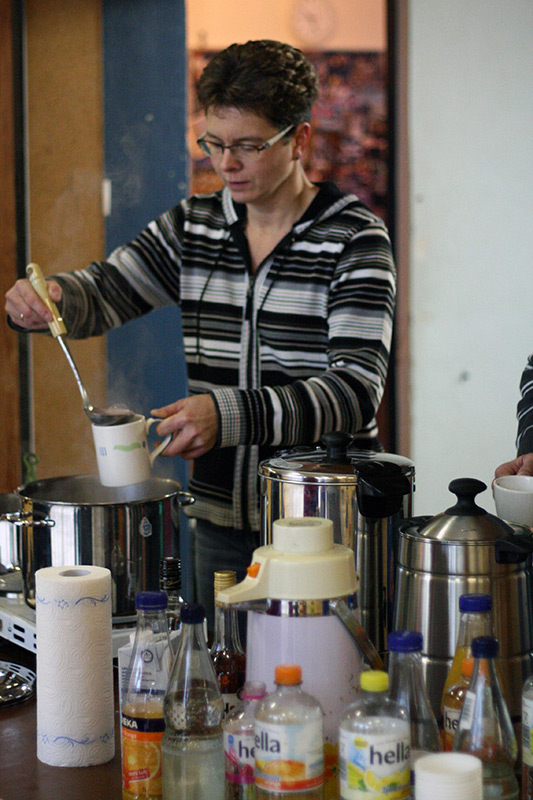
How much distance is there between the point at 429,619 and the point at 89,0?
2.84 meters

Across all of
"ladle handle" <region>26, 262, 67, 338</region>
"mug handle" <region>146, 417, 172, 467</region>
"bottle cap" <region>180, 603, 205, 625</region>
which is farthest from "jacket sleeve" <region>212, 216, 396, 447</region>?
"bottle cap" <region>180, 603, 205, 625</region>

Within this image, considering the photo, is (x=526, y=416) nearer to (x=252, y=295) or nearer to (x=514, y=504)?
(x=514, y=504)

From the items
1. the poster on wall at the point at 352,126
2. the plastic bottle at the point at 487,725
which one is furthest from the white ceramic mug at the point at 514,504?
the poster on wall at the point at 352,126

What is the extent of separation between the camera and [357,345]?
1.90m

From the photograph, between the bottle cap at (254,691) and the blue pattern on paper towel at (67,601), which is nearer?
the bottle cap at (254,691)

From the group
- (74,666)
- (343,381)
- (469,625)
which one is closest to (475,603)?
(469,625)

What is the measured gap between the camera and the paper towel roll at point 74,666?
1.09 meters

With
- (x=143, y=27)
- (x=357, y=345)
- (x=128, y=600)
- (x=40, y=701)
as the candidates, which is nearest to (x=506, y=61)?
(x=143, y=27)

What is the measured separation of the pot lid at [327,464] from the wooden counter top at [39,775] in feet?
1.27

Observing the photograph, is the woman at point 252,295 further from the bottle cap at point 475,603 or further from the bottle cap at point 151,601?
the bottle cap at point 475,603

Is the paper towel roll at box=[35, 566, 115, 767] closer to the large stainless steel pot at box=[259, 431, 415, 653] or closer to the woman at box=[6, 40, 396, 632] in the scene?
the large stainless steel pot at box=[259, 431, 415, 653]

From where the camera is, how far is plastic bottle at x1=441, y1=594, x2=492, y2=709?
0.94 meters

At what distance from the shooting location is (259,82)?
74.3 inches

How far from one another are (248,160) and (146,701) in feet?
4.02
